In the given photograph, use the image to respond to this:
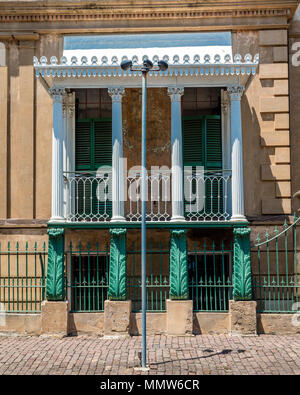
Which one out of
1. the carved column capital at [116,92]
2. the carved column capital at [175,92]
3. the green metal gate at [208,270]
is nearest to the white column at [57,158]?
the carved column capital at [116,92]

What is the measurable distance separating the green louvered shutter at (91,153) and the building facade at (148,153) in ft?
0.09

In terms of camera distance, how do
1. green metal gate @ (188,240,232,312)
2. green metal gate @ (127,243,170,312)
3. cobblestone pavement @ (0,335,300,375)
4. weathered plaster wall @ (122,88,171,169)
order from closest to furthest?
cobblestone pavement @ (0,335,300,375)
green metal gate @ (127,243,170,312)
green metal gate @ (188,240,232,312)
weathered plaster wall @ (122,88,171,169)

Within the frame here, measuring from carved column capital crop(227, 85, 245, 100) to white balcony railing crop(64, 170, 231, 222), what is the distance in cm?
181

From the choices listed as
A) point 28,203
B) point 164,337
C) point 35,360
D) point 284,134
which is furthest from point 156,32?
point 35,360

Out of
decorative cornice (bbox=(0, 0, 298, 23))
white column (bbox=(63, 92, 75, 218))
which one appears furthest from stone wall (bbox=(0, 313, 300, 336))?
decorative cornice (bbox=(0, 0, 298, 23))

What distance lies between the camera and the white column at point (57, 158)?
11133 millimetres

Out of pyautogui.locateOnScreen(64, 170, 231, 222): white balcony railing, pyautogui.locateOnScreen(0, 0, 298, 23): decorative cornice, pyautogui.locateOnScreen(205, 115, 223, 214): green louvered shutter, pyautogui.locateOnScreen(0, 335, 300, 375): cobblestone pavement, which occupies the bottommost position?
pyautogui.locateOnScreen(0, 335, 300, 375): cobblestone pavement

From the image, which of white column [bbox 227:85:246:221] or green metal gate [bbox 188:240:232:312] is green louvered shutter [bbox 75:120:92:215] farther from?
white column [bbox 227:85:246:221]

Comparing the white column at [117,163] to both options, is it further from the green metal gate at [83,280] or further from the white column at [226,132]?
the white column at [226,132]

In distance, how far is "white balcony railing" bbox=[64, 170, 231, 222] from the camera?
1182 centimetres

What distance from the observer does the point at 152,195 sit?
1234 cm

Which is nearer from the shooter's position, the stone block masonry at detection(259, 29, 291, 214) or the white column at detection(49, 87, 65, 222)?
the white column at detection(49, 87, 65, 222)

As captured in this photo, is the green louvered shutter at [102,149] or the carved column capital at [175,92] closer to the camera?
the carved column capital at [175,92]

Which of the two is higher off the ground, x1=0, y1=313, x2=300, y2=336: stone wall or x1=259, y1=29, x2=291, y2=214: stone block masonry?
x1=259, y1=29, x2=291, y2=214: stone block masonry
